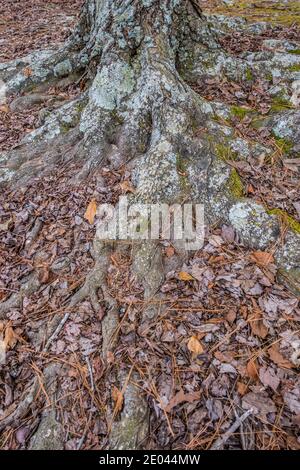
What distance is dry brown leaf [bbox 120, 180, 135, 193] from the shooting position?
3006 millimetres

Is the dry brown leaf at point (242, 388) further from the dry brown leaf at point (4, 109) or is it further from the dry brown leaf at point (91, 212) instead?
the dry brown leaf at point (4, 109)

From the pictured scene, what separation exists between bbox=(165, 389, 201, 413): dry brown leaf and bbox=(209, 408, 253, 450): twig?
24cm

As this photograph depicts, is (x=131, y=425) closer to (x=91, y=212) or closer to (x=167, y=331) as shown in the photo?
(x=167, y=331)

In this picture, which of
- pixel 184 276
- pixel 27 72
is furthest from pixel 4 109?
pixel 184 276

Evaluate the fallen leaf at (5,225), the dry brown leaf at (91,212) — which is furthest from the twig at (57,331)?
the fallen leaf at (5,225)

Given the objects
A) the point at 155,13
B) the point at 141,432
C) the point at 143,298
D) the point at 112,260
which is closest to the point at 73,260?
the point at 112,260

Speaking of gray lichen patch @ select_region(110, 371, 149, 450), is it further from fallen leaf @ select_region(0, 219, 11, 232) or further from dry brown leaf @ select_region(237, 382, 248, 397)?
fallen leaf @ select_region(0, 219, 11, 232)

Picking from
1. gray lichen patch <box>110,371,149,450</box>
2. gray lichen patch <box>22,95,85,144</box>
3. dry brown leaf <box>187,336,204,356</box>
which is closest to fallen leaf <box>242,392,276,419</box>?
dry brown leaf <box>187,336,204,356</box>

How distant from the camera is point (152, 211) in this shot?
2791 mm

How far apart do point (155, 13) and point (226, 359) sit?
3.34 meters

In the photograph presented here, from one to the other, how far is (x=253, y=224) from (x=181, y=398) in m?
1.40

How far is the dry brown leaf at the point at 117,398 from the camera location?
6.63 feet

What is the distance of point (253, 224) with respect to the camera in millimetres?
2664
